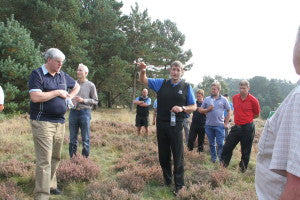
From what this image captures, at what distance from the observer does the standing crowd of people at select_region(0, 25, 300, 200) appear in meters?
0.90

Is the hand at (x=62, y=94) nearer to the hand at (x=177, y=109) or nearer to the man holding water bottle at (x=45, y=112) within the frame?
the man holding water bottle at (x=45, y=112)

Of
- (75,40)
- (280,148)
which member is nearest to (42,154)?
(280,148)

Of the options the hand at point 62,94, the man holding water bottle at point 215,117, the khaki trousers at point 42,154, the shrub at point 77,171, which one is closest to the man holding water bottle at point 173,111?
the hand at point 62,94

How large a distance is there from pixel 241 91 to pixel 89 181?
3.77 m

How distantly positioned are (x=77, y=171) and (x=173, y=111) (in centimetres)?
212

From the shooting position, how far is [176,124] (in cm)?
404

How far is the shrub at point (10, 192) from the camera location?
11.4 ft

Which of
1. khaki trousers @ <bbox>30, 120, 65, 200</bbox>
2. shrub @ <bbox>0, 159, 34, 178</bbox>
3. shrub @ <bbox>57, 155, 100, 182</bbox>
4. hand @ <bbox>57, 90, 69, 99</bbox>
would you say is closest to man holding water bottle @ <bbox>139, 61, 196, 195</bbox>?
hand @ <bbox>57, 90, 69, 99</bbox>

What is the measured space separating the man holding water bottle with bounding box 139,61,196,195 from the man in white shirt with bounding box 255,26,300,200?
2.88m

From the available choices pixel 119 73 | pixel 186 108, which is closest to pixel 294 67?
pixel 186 108

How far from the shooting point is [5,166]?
462cm

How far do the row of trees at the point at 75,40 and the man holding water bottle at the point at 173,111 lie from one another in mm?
9450

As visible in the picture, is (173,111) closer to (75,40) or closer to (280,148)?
(280,148)

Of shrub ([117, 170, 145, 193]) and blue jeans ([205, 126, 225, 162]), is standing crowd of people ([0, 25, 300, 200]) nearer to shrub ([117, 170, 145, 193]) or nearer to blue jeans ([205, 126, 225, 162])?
blue jeans ([205, 126, 225, 162])
